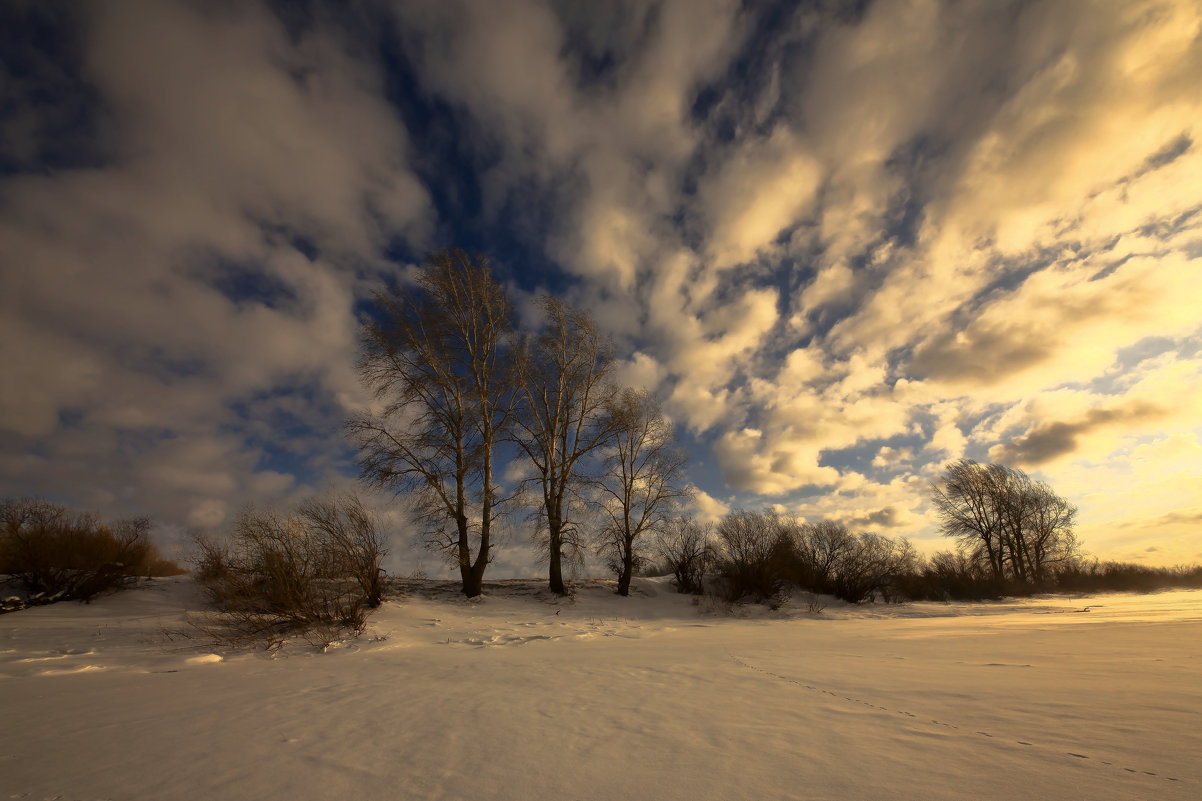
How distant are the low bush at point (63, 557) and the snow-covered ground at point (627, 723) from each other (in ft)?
21.7

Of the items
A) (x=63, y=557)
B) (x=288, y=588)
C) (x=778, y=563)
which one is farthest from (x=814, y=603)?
(x=63, y=557)

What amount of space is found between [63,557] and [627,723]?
16112 millimetres

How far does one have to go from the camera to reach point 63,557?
456 inches

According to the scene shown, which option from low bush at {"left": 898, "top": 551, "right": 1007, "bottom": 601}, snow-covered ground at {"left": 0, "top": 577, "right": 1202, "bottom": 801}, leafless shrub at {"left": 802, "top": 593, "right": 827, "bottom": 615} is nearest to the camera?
snow-covered ground at {"left": 0, "top": 577, "right": 1202, "bottom": 801}

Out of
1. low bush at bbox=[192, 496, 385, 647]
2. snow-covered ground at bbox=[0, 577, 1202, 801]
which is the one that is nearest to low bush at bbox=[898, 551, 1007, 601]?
snow-covered ground at bbox=[0, 577, 1202, 801]

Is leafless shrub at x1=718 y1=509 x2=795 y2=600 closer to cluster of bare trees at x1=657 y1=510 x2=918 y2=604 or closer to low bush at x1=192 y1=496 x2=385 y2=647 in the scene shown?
cluster of bare trees at x1=657 y1=510 x2=918 y2=604

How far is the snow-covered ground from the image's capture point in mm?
2115

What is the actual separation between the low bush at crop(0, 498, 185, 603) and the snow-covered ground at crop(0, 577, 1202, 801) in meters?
6.63

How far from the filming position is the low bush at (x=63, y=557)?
11.2 m

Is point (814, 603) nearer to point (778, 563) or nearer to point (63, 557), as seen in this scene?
point (778, 563)

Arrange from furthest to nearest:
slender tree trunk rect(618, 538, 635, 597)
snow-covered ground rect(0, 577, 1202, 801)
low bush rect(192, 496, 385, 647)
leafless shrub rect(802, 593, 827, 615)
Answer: slender tree trunk rect(618, 538, 635, 597) < leafless shrub rect(802, 593, 827, 615) < low bush rect(192, 496, 385, 647) < snow-covered ground rect(0, 577, 1202, 801)

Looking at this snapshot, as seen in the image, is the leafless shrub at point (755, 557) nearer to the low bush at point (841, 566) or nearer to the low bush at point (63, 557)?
the low bush at point (841, 566)

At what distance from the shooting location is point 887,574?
68.5 feet

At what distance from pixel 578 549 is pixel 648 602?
10.7 feet
